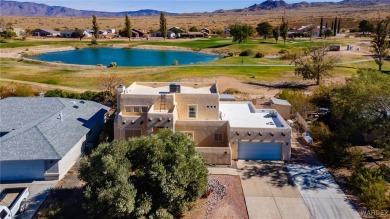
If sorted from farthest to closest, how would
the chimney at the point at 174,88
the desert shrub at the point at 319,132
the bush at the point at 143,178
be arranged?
the chimney at the point at 174,88 → the desert shrub at the point at 319,132 → the bush at the point at 143,178

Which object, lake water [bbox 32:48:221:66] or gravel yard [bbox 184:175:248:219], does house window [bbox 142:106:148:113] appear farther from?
lake water [bbox 32:48:221:66]

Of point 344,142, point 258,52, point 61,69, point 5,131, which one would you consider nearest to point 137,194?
point 5,131

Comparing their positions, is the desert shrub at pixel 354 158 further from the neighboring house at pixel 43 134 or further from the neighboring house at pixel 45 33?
the neighboring house at pixel 45 33

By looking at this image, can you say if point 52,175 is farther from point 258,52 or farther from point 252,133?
point 258,52

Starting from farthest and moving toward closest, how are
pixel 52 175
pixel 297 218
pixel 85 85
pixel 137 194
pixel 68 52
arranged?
1. pixel 68 52
2. pixel 85 85
3. pixel 52 175
4. pixel 297 218
5. pixel 137 194

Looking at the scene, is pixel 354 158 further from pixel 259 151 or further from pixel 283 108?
pixel 283 108

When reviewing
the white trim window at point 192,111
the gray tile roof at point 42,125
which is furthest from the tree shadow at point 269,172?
the gray tile roof at point 42,125

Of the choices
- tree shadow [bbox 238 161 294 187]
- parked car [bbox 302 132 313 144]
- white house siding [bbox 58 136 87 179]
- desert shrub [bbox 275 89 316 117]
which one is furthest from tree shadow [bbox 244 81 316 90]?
white house siding [bbox 58 136 87 179]
